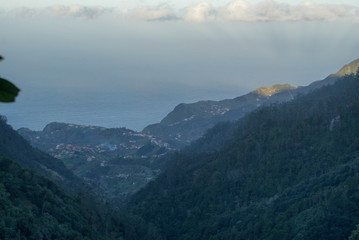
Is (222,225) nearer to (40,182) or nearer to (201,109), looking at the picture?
(40,182)

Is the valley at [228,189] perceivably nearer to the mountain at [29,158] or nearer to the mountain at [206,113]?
the mountain at [29,158]

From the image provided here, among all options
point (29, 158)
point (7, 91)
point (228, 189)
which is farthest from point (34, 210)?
point (29, 158)

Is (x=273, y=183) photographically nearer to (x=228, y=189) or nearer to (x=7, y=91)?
(x=228, y=189)

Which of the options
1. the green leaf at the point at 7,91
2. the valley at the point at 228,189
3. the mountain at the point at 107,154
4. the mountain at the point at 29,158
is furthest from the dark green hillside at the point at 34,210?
the mountain at the point at 107,154

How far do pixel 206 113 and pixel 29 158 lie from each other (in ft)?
211

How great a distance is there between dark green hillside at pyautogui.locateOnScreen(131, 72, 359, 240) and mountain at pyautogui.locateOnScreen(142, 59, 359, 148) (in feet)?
167

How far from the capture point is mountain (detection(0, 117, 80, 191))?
38.2 metres

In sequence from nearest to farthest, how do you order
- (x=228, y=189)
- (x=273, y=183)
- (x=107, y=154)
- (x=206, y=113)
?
(x=273, y=183) → (x=228, y=189) → (x=107, y=154) → (x=206, y=113)

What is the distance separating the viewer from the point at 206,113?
342 ft

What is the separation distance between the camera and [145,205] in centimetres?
3772

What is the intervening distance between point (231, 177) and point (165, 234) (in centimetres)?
775

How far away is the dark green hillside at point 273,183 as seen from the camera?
21.7 m

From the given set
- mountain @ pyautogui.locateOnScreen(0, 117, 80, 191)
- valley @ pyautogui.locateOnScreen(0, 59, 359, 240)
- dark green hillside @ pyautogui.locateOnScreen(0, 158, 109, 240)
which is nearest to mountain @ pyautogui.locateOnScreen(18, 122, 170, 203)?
valley @ pyautogui.locateOnScreen(0, 59, 359, 240)

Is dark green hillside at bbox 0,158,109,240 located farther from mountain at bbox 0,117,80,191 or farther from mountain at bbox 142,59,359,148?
mountain at bbox 142,59,359,148
